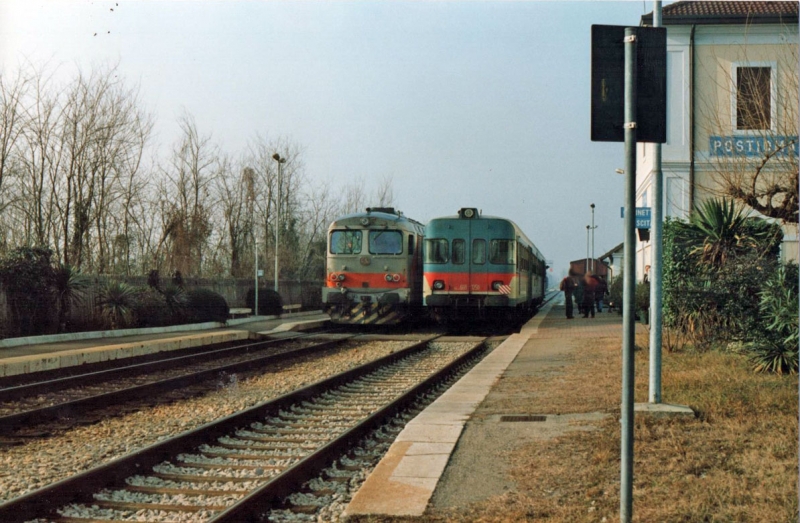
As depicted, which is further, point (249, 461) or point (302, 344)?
point (302, 344)

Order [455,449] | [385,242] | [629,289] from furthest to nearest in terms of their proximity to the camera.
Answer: [385,242] < [455,449] < [629,289]

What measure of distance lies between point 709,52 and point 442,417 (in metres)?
20.9

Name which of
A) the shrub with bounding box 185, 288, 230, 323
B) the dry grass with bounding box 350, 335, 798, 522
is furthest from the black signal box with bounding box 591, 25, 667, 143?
the shrub with bounding box 185, 288, 230, 323

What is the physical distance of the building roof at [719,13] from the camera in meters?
24.2

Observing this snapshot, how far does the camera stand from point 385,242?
964 inches

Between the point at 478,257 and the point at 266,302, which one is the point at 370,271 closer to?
the point at 478,257

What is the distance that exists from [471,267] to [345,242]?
4.05 metres

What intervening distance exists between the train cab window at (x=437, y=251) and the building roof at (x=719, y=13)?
906cm

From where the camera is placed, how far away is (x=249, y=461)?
698 cm

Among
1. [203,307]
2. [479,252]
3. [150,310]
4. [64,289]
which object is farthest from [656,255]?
[203,307]

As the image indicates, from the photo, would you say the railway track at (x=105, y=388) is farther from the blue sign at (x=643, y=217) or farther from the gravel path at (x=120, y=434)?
the blue sign at (x=643, y=217)

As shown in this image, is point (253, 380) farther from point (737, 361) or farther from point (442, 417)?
point (737, 361)

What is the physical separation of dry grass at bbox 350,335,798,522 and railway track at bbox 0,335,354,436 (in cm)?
524

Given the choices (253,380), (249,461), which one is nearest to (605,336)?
(253,380)
